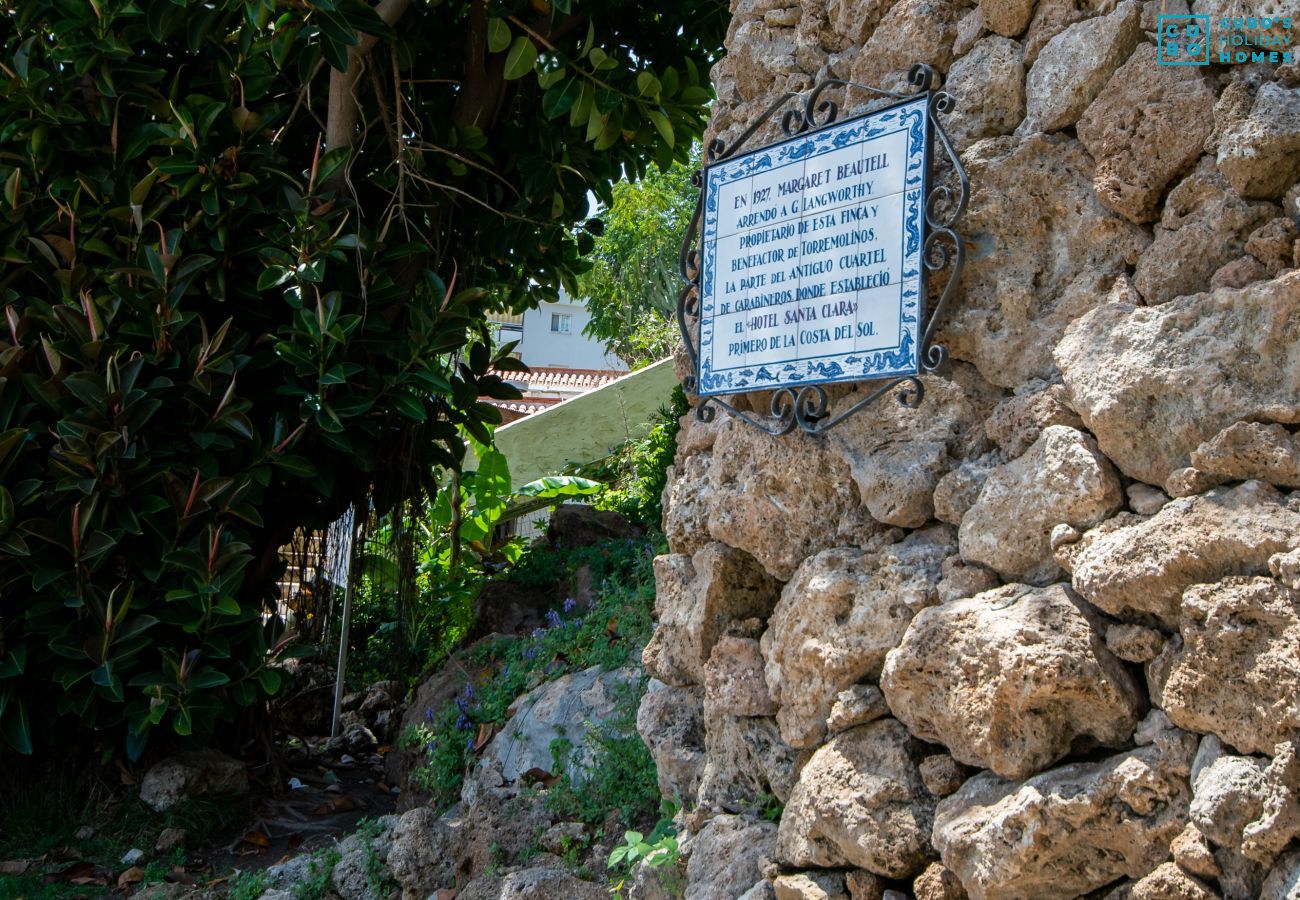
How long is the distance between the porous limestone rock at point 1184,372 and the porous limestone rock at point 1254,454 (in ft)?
0.13

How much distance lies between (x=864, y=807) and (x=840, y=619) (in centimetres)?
44

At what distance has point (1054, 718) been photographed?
7.59ft

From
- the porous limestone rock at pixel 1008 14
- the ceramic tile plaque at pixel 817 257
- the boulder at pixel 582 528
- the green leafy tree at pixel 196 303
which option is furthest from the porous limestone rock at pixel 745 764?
the boulder at pixel 582 528

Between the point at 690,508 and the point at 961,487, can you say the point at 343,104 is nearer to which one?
the point at 690,508

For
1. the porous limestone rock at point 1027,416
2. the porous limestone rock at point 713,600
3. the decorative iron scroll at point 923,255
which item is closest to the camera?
the porous limestone rock at point 1027,416

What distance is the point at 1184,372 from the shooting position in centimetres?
226

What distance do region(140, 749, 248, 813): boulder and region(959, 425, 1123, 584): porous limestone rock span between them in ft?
12.4

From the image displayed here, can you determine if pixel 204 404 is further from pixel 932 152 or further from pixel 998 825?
pixel 998 825

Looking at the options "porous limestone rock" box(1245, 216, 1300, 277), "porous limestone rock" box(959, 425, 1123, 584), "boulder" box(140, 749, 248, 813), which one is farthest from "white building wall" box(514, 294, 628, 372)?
"porous limestone rock" box(1245, 216, 1300, 277)

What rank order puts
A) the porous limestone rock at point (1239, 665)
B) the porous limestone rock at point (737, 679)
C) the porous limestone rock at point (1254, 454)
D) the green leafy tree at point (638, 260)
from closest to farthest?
the porous limestone rock at point (1239, 665), the porous limestone rock at point (1254, 454), the porous limestone rock at point (737, 679), the green leafy tree at point (638, 260)

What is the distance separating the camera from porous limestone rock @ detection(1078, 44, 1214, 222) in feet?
7.87

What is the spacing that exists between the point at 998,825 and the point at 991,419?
89 cm

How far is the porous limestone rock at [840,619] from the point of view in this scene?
269 cm

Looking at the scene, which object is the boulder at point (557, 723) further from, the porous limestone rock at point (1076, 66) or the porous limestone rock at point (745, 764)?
the porous limestone rock at point (1076, 66)
